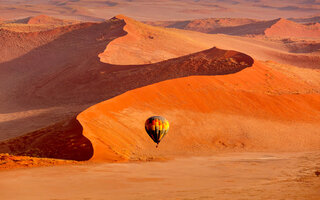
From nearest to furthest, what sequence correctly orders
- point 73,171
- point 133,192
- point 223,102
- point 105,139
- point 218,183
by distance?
1. point 133,192
2. point 218,183
3. point 73,171
4. point 105,139
5. point 223,102

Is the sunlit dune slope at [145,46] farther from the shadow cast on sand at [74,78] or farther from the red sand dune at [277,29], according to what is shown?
the red sand dune at [277,29]

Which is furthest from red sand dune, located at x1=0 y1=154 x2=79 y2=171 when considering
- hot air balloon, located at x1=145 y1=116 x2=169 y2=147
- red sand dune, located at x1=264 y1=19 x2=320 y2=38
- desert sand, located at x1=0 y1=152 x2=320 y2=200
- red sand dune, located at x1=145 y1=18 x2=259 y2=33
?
red sand dune, located at x1=145 y1=18 x2=259 y2=33

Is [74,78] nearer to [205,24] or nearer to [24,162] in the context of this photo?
[24,162]

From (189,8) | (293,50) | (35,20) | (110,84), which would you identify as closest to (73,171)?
(110,84)

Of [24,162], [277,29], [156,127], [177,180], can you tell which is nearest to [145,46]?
[156,127]

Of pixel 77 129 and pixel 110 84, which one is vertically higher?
pixel 77 129

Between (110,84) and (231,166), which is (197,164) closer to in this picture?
(231,166)
